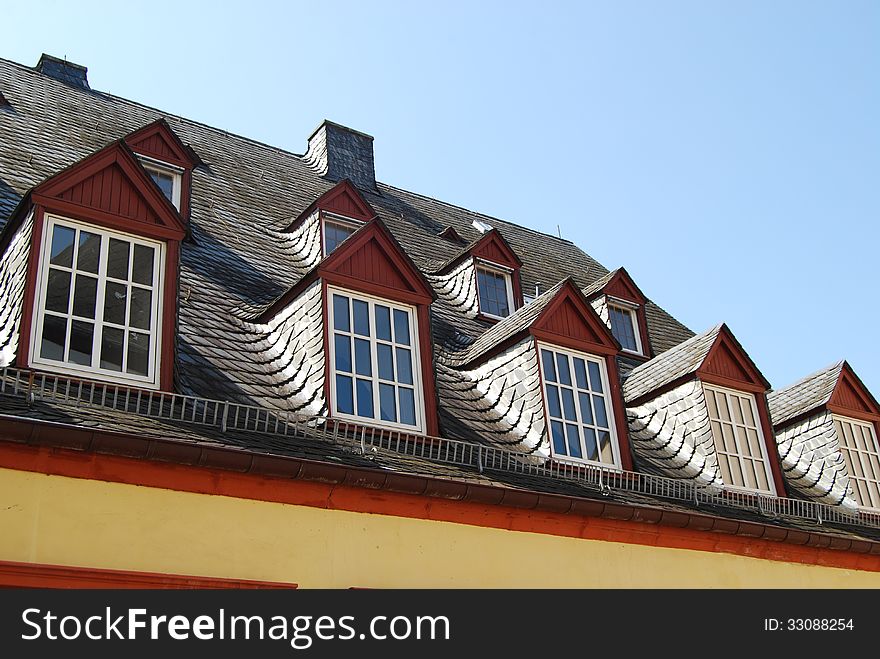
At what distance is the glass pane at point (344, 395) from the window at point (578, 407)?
2.51 meters

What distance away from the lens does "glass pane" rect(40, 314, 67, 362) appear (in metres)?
8.52

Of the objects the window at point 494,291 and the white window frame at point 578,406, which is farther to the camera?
the window at point 494,291

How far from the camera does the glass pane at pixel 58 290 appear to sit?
881 centimetres

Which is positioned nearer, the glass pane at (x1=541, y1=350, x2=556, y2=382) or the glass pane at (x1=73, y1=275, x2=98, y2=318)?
the glass pane at (x1=73, y1=275, x2=98, y2=318)

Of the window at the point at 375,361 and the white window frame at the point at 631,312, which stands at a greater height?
the white window frame at the point at 631,312

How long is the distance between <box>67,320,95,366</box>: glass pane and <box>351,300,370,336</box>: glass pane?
9.36 ft

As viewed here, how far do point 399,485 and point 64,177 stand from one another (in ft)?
13.6

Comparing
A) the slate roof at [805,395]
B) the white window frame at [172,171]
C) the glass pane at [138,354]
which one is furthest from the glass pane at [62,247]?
the slate roof at [805,395]

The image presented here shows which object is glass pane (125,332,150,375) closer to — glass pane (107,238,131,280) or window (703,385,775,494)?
glass pane (107,238,131,280)

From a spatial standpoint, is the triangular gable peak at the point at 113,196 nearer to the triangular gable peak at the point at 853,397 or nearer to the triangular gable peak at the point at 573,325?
the triangular gable peak at the point at 573,325

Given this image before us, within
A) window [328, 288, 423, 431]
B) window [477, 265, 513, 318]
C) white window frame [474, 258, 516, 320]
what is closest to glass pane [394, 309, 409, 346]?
window [328, 288, 423, 431]

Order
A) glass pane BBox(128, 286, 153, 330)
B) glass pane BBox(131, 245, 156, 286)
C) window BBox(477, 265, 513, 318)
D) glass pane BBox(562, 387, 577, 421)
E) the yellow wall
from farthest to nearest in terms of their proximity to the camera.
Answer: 1. window BBox(477, 265, 513, 318)
2. glass pane BBox(562, 387, 577, 421)
3. glass pane BBox(131, 245, 156, 286)
4. glass pane BBox(128, 286, 153, 330)
5. the yellow wall

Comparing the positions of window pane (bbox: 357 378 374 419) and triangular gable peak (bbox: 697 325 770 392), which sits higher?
triangular gable peak (bbox: 697 325 770 392)
